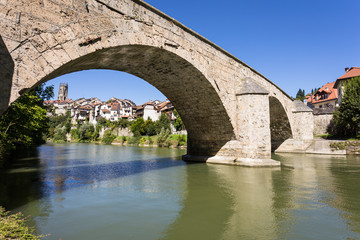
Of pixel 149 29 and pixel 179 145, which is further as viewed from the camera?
pixel 179 145

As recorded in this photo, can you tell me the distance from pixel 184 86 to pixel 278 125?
13.6m

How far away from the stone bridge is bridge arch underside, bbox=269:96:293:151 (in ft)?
6.57

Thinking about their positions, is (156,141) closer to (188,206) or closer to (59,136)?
(188,206)

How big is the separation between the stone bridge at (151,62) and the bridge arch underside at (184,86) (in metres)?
0.04

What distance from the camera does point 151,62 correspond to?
9172 mm

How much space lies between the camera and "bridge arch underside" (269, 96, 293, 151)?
1980cm

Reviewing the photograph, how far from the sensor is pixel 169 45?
8367mm

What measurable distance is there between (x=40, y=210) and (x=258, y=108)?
9.96 m

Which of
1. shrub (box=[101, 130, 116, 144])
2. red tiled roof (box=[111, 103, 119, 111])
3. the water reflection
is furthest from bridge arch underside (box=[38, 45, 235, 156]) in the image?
red tiled roof (box=[111, 103, 119, 111])

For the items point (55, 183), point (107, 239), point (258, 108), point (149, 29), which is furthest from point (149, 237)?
point (258, 108)

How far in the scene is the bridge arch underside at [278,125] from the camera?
65.0ft

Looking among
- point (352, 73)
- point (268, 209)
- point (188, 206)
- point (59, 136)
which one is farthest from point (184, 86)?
point (59, 136)

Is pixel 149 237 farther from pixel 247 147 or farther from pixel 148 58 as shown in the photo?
pixel 247 147

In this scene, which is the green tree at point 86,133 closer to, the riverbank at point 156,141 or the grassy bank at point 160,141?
the riverbank at point 156,141
